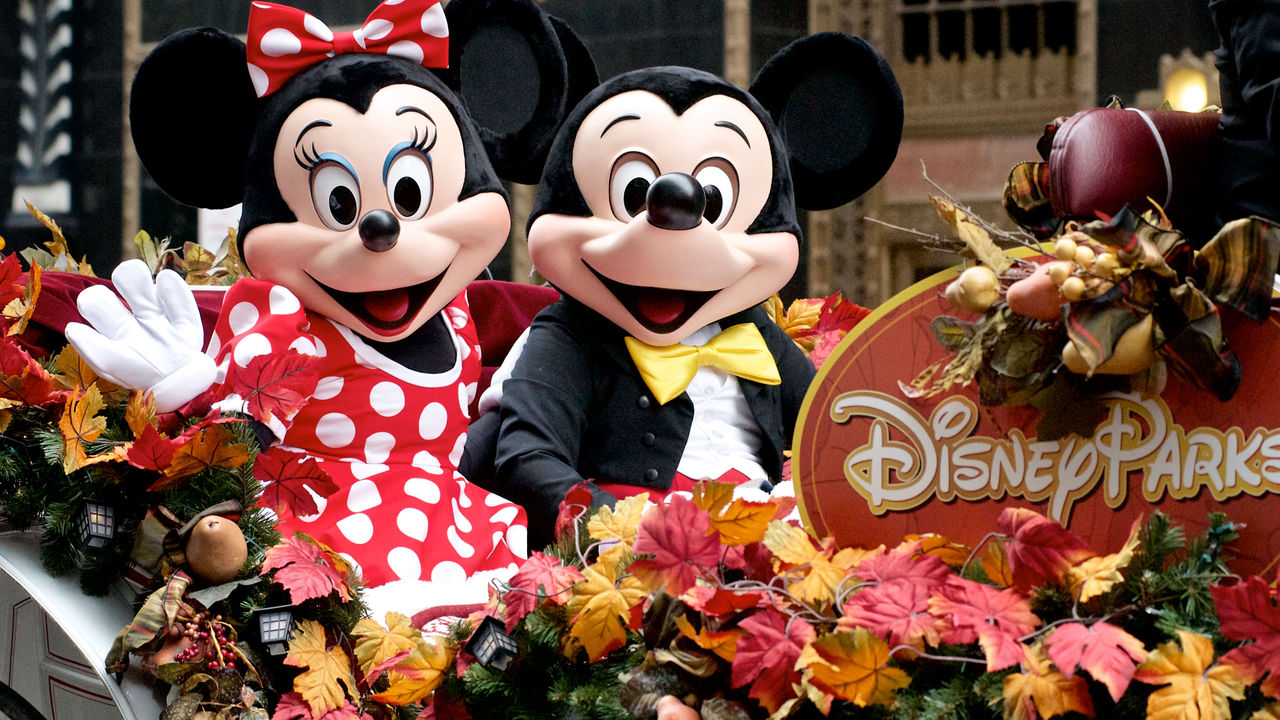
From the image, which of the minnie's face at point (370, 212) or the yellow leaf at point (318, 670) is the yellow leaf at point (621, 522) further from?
the minnie's face at point (370, 212)

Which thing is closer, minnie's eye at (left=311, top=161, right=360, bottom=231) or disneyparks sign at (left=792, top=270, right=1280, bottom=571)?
disneyparks sign at (left=792, top=270, right=1280, bottom=571)

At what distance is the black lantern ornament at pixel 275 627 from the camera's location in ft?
4.11

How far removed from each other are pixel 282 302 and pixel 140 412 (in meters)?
0.28

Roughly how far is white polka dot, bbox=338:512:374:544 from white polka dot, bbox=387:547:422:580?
0.04 meters

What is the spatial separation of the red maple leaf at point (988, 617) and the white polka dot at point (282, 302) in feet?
3.16

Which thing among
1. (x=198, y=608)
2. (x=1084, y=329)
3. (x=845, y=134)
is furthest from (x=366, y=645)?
(x=845, y=134)

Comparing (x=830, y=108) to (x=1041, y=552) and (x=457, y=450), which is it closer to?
(x=457, y=450)

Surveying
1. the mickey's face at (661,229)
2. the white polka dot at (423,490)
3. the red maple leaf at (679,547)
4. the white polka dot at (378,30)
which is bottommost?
the white polka dot at (423,490)

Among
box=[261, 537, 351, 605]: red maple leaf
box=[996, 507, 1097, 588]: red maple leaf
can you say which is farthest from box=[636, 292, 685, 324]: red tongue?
box=[996, 507, 1097, 588]: red maple leaf

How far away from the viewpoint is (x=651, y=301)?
1.62m

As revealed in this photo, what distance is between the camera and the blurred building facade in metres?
4.98

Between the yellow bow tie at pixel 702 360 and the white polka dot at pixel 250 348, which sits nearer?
the white polka dot at pixel 250 348

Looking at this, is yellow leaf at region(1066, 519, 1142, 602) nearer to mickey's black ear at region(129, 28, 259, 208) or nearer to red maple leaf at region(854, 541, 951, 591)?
red maple leaf at region(854, 541, 951, 591)

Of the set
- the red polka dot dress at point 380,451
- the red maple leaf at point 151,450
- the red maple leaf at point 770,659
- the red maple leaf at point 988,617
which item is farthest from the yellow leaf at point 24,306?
the red maple leaf at point 988,617
